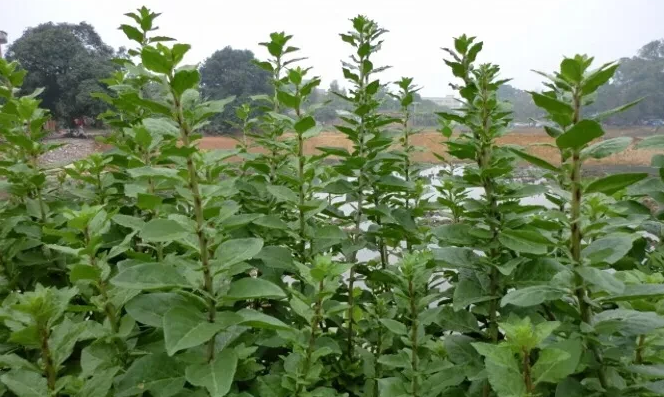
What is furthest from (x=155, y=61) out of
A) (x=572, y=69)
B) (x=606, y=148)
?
(x=606, y=148)

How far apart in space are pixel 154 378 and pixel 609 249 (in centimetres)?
116

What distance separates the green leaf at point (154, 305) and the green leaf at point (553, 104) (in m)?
0.96

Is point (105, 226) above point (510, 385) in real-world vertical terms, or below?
above

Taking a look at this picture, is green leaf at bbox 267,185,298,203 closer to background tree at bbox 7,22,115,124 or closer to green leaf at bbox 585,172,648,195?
green leaf at bbox 585,172,648,195

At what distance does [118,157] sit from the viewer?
2.03m

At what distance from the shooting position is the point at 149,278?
1.06 metres

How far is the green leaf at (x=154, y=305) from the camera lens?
1.12 metres

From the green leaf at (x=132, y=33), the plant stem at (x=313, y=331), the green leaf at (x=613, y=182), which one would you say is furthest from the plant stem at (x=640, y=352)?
the green leaf at (x=132, y=33)

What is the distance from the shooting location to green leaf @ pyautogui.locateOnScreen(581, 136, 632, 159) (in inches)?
39.9

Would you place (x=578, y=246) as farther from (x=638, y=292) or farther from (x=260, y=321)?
(x=260, y=321)

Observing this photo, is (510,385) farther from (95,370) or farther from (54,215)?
(54,215)

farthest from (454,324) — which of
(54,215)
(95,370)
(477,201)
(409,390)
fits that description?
(54,215)

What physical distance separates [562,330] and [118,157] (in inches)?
74.1

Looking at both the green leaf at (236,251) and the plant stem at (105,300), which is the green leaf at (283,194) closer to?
the green leaf at (236,251)
